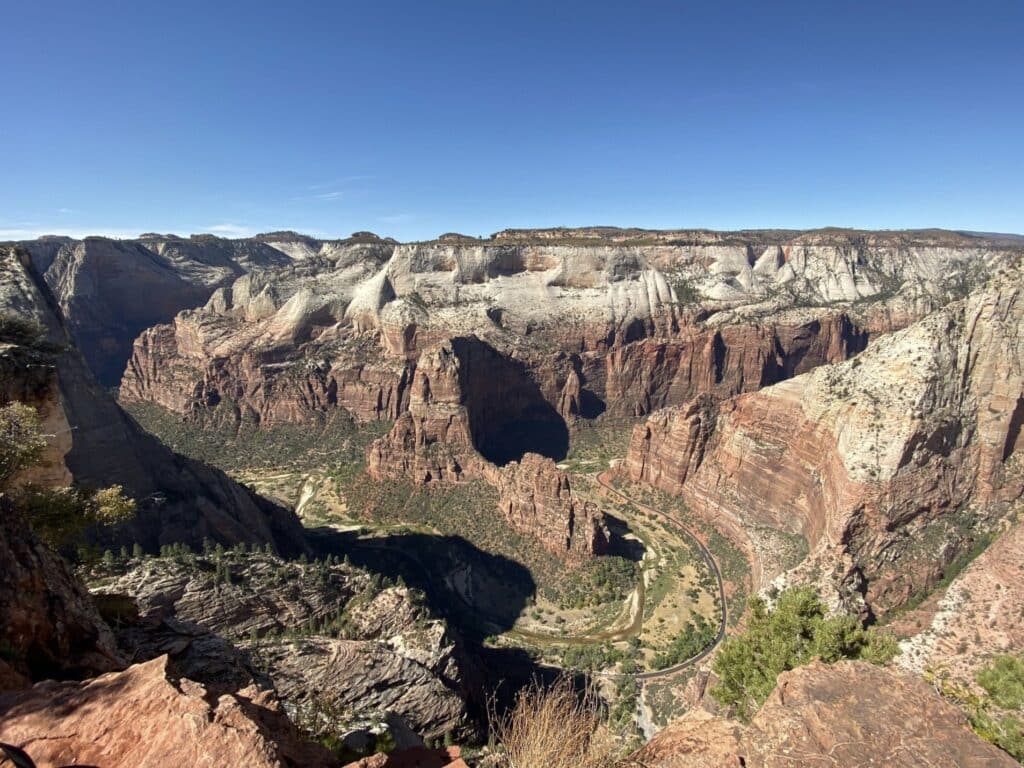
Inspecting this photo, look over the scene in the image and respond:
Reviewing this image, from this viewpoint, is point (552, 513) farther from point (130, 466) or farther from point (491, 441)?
point (130, 466)

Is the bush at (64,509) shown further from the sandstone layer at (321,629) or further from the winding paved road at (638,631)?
the winding paved road at (638,631)

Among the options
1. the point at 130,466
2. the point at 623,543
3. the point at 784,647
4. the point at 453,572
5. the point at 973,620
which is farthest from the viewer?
the point at 623,543

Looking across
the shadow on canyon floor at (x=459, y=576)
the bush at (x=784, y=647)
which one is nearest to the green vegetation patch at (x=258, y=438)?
the shadow on canyon floor at (x=459, y=576)

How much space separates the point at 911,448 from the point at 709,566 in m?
25.7

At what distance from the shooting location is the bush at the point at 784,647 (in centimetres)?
2280

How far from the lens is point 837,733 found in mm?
12875

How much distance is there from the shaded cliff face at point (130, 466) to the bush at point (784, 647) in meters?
46.7

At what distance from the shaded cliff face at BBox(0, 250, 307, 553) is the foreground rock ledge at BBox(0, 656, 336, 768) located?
40.6 m

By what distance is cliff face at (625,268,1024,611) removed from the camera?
1898 inches

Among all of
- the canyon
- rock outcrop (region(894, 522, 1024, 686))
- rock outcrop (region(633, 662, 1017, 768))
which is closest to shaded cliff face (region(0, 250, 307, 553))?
the canyon

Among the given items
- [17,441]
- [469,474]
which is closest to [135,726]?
[17,441]

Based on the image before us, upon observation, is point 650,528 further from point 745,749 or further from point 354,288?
point 354,288

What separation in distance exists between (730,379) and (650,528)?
66.8m

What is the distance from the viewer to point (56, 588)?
15406 mm
